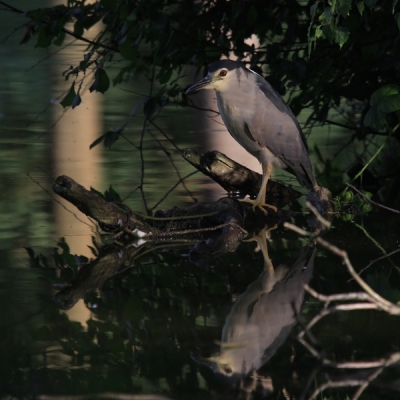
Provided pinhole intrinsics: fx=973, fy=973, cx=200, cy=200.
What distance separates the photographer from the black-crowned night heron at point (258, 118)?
18.1 ft

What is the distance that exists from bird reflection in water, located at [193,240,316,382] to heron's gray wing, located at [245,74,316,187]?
1049mm

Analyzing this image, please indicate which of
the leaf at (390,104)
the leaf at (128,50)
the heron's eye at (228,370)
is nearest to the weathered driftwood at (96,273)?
the heron's eye at (228,370)

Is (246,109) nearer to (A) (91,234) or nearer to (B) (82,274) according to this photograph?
(A) (91,234)

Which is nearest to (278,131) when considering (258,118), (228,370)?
(258,118)

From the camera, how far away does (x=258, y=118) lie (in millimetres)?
5523

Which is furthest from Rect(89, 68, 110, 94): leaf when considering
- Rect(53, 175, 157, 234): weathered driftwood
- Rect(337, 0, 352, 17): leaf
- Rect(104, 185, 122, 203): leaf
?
Rect(337, 0, 352, 17): leaf

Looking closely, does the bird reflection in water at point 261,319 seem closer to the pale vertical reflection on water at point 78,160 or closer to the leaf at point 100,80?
the pale vertical reflection on water at point 78,160

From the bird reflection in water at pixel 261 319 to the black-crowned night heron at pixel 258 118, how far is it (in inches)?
41.4

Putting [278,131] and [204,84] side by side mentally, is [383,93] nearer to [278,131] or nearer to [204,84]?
[278,131]

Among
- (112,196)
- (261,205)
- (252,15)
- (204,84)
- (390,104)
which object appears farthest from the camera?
(112,196)

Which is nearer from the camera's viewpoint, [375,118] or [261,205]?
[375,118]

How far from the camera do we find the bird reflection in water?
338 cm

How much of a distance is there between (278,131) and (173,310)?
1.93m

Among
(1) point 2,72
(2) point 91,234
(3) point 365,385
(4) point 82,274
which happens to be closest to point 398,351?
(3) point 365,385
